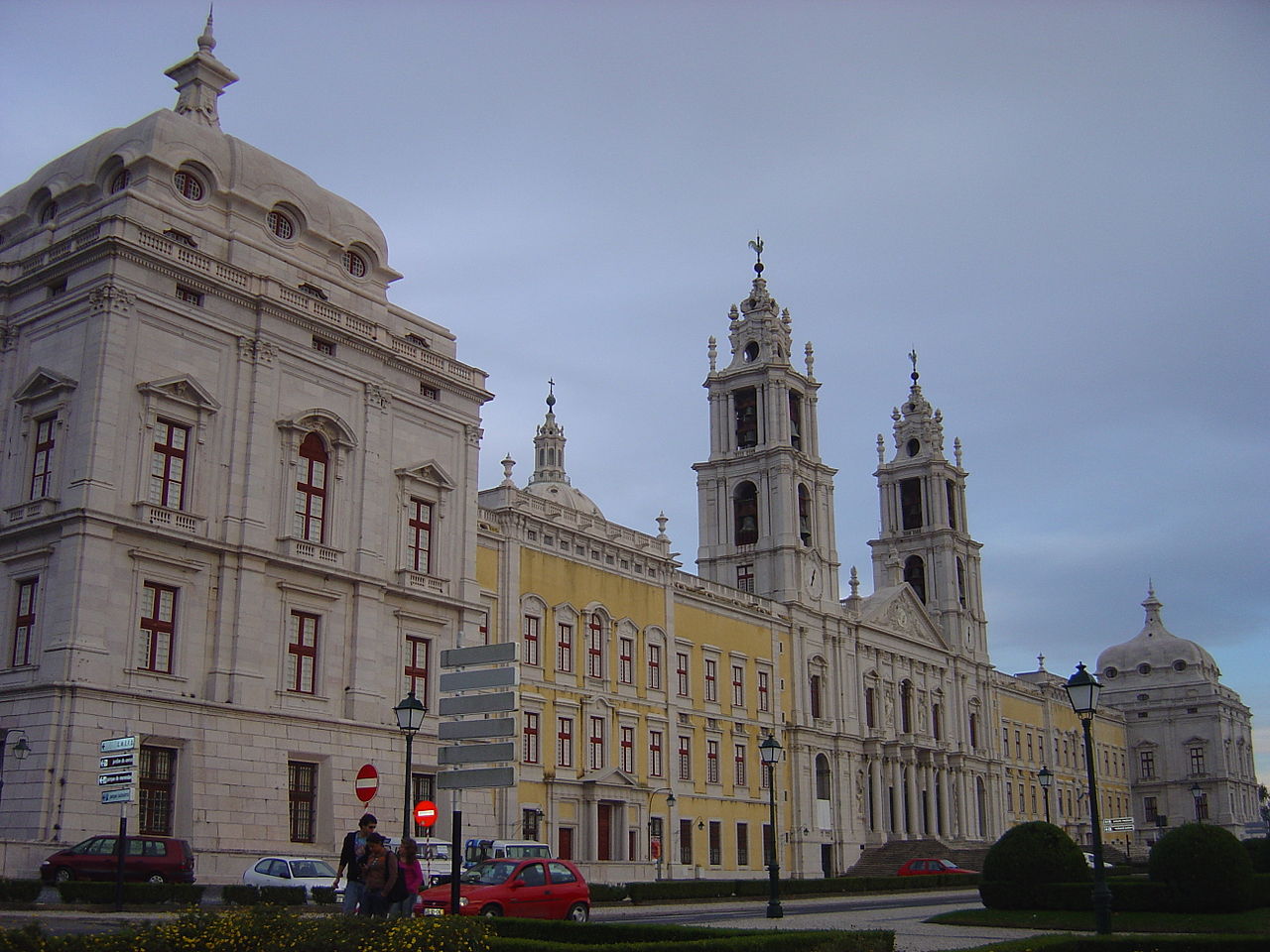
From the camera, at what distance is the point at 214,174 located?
39219mm

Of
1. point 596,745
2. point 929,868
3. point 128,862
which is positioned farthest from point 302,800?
point 929,868

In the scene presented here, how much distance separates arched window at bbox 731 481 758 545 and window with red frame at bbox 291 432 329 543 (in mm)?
35789

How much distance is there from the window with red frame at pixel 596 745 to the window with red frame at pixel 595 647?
6.01 ft

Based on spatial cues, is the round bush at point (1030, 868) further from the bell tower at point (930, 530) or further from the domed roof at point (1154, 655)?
the domed roof at point (1154, 655)

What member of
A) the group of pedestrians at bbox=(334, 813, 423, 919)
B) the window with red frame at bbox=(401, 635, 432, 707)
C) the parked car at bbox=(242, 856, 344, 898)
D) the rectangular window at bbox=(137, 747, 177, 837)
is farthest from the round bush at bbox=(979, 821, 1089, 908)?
the rectangular window at bbox=(137, 747, 177, 837)

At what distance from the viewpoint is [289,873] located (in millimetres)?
29891

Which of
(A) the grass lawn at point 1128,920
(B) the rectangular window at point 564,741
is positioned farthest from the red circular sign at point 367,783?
(A) the grass lawn at point 1128,920

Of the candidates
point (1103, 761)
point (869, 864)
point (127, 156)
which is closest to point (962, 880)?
point (869, 864)

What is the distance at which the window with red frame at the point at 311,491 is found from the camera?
37.8 meters

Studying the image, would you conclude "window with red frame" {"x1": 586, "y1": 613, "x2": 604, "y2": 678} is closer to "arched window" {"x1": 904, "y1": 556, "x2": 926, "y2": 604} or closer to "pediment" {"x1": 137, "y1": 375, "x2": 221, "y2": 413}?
"pediment" {"x1": 137, "y1": 375, "x2": 221, "y2": 413}

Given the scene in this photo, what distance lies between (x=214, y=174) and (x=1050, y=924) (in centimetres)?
3006

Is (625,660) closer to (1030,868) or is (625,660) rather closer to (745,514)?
(745,514)

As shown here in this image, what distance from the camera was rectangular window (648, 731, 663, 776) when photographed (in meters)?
55.6

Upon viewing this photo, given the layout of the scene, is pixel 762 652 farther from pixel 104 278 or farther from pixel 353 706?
pixel 104 278
